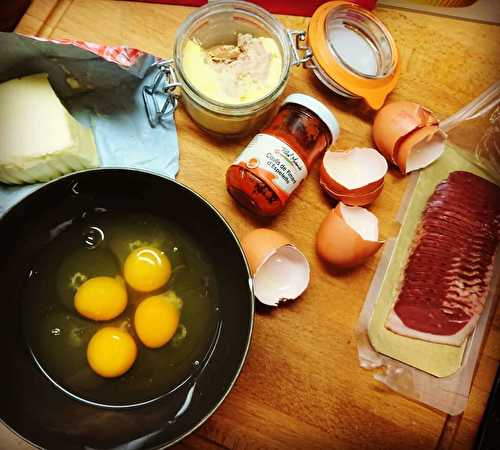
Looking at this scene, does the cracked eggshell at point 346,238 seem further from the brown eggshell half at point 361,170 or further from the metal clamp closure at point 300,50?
the metal clamp closure at point 300,50

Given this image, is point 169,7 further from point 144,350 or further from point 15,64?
point 144,350

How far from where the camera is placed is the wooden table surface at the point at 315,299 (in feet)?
3.98

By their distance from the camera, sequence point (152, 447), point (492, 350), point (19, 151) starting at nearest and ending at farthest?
point (152, 447), point (19, 151), point (492, 350)

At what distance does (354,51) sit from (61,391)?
106 cm

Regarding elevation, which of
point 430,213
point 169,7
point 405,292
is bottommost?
point 405,292

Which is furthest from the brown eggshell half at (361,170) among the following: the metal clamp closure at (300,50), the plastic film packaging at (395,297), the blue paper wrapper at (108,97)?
the blue paper wrapper at (108,97)

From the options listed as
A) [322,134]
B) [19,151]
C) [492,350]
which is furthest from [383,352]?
[19,151]

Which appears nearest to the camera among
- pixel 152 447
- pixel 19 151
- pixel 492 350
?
pixel 152 447

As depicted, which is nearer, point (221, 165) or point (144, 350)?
point (144, 350)

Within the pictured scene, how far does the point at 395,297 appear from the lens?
1323 millimetres

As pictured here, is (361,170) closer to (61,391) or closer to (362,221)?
(362,221)

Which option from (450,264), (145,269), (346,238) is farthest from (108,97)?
(450,264)

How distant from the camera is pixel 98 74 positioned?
129 cm

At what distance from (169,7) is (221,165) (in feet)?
1.40
